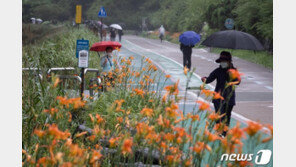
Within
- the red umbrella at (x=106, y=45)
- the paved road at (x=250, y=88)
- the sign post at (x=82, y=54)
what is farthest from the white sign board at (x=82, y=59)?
the paved road at (x=250, y=88)

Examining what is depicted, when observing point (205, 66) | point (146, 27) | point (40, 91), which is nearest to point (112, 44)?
point (40, 91)

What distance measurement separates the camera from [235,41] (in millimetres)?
7020

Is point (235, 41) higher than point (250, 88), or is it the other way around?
point (235, 41)

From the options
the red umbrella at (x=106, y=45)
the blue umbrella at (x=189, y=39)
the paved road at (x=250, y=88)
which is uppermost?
the blue umbrella at (x=189, y=39)

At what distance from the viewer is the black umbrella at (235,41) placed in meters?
6.93

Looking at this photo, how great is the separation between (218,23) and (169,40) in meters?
11.1

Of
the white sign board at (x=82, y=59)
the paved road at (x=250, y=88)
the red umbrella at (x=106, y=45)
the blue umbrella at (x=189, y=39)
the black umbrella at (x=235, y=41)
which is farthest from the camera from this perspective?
the blue umbrella at (x=189, y=39)

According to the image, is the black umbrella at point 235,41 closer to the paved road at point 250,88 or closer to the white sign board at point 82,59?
the paved road at point 250,88

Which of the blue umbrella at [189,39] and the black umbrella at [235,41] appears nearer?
the black umbrella at [235,41]

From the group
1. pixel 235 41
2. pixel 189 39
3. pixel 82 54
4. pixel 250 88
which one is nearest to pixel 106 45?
pixel 235 41

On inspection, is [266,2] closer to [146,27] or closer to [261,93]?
[261,93]

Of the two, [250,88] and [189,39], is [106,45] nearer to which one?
[189,39]

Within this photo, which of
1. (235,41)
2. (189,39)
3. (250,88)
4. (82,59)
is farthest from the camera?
(189,39)

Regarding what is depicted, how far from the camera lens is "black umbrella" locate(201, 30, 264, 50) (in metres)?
6.93
